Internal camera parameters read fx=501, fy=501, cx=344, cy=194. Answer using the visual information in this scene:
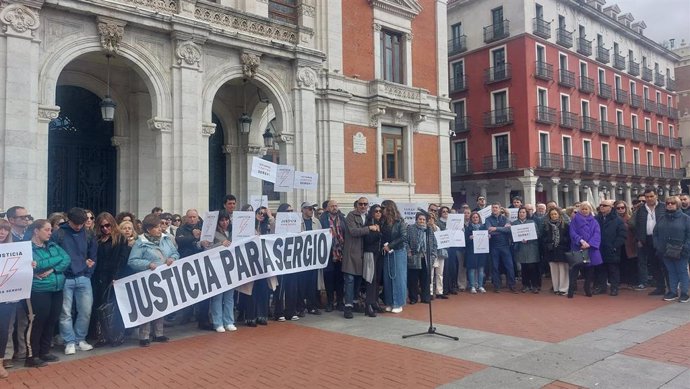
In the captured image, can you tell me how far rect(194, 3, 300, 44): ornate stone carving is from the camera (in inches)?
564

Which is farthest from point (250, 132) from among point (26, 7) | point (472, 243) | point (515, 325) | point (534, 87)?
point (534, 87)

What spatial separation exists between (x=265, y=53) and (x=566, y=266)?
10.5 m

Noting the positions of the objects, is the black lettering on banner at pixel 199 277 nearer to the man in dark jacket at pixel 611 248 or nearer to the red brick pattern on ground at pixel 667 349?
the red brick pattern on ground at pixel 667 349

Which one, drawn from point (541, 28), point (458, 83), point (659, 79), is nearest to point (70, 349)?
point (458, 83)

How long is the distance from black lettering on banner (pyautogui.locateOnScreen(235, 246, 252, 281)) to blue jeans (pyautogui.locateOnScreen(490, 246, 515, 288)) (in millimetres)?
6468

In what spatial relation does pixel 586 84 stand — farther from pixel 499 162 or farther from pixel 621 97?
pixel 499 162

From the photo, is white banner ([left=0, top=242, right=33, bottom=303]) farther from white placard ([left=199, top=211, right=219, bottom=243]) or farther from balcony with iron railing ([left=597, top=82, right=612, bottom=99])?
balcony with iron railing ([left=597, top=82, right=612, bottom=99])

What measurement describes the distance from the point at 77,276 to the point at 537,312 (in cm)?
775

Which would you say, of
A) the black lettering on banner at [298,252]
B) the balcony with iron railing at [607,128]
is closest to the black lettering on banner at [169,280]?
the black lettering on banner at [298,252]

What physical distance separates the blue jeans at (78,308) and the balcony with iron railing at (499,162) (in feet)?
105

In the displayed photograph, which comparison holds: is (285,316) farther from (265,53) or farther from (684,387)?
(265,53)

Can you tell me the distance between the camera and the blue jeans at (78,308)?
7.00 metres

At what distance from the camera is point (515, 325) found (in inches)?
322

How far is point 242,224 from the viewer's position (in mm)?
8422
